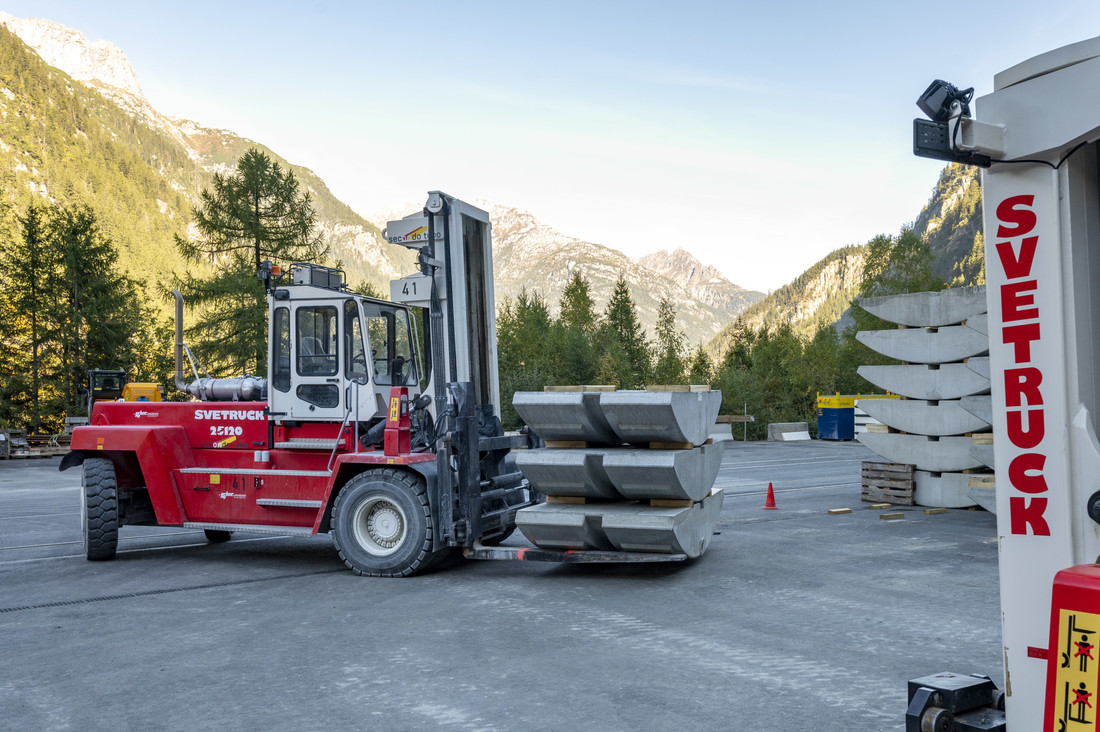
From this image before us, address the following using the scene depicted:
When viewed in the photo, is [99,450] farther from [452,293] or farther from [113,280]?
[113,280]

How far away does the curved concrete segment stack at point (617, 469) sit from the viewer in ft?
25.9

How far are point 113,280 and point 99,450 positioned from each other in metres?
30.1

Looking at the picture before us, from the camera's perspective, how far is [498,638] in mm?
6246

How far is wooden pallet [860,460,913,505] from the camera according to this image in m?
13.5

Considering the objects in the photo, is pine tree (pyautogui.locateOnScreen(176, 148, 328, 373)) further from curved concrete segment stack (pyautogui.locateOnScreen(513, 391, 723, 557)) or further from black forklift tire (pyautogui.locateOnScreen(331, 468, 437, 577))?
curved concrete segment stack (pyautogui.locateOnScreen(513, 391, 723, 557))

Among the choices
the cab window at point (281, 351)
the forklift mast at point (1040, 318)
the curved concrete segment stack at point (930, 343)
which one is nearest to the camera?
the forklift mast at point (1040, 318)

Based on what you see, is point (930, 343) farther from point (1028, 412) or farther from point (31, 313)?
point (31, 313)

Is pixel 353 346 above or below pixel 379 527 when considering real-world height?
above

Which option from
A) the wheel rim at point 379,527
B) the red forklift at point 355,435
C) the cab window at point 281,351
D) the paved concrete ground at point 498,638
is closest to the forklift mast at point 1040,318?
the paved concrete ground at point 498,638

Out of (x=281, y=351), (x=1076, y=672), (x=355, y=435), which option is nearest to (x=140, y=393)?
(x=281, y=351)

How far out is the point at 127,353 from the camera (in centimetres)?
3597

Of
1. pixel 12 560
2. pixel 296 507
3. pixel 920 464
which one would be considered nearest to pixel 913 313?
pixel 920 464

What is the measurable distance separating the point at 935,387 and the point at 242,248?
34.0 meters

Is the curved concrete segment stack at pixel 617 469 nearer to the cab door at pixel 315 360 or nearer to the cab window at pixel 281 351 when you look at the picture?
the cab door at pixel 315 360
